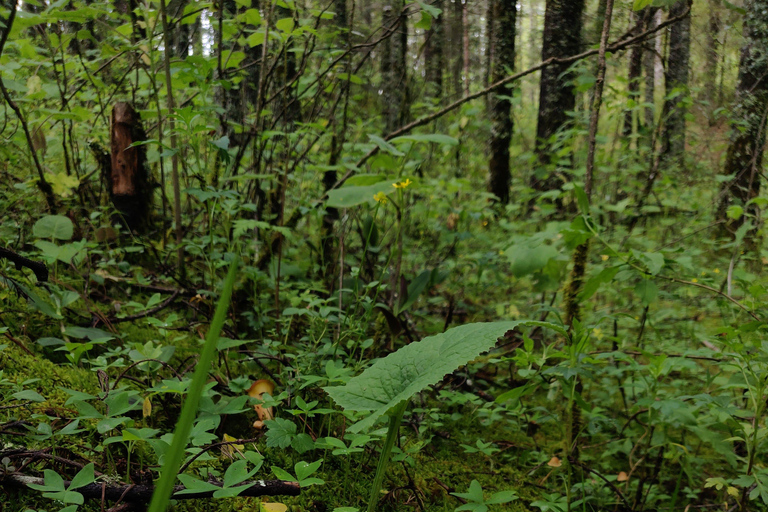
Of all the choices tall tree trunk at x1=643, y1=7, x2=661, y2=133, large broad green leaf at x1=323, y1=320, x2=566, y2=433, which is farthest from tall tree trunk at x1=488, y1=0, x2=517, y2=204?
large broad green leaf at x1=323, y1=320, x2=566, y2=433

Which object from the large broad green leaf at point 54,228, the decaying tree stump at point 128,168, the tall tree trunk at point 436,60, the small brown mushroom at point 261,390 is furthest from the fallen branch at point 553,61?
the tall tree trunk at point 436,60

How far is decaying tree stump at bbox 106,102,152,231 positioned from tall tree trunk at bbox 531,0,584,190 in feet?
10.8

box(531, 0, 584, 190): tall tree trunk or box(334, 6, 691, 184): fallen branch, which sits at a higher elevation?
box(531, 0, 584, 190): tall tree trunk

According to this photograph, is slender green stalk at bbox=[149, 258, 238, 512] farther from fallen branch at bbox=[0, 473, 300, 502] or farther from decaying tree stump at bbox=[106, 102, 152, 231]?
decaying tree stump at bbox=[106, 102, 152, 231]

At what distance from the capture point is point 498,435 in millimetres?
2168

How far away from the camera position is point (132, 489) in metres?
1.02

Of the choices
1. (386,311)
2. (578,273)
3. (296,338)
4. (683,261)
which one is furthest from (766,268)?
(296,338)

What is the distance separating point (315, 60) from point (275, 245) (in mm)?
2467

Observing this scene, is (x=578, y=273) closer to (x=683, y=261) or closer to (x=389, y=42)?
(x=683, y=261)

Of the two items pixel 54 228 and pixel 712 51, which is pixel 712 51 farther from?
pixel 54 228

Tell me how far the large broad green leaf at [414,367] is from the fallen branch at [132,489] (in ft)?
0.93

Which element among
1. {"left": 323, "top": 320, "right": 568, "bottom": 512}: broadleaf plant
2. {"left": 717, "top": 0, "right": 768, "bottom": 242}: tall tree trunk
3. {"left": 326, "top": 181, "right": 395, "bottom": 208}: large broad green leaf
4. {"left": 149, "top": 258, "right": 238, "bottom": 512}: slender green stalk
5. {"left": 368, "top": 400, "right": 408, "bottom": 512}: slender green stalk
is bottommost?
{"left": 368, "top": 400, "right": 408, "bottom": 512}: slender green stalk

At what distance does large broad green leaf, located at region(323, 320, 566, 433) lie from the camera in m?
0.89

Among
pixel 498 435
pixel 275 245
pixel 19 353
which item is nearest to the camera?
pixel 19 353
